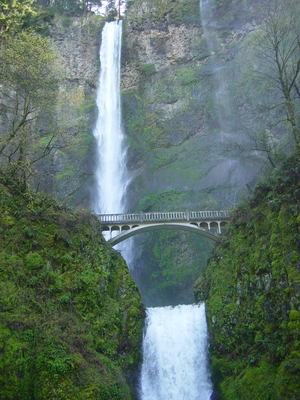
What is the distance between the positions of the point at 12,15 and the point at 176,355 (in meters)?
21.7

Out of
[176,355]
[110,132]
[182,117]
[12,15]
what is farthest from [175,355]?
[110,132]

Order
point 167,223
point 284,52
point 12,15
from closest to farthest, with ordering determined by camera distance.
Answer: point 12,15, point 167,223, point 284,52

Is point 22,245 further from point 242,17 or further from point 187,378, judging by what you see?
point 242,17

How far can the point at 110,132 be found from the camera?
1628 inches

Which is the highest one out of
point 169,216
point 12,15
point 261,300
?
point 12,15

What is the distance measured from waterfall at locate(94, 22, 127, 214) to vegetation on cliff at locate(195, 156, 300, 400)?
16.2 metres

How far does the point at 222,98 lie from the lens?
40.0m

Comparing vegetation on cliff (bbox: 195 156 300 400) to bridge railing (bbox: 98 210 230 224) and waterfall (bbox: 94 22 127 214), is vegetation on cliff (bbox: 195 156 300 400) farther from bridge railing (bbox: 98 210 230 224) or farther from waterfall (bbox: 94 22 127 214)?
waterfall (bbox: 94 22 127 214)

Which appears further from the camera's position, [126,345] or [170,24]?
[170,24]

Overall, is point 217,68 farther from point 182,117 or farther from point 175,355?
point 175,355

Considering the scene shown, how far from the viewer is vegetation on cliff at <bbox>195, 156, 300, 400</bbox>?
587 inches

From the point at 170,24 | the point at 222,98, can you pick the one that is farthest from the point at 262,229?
the point at 170,24

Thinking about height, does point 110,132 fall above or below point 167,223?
above

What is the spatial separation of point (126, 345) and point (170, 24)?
1556 inches
